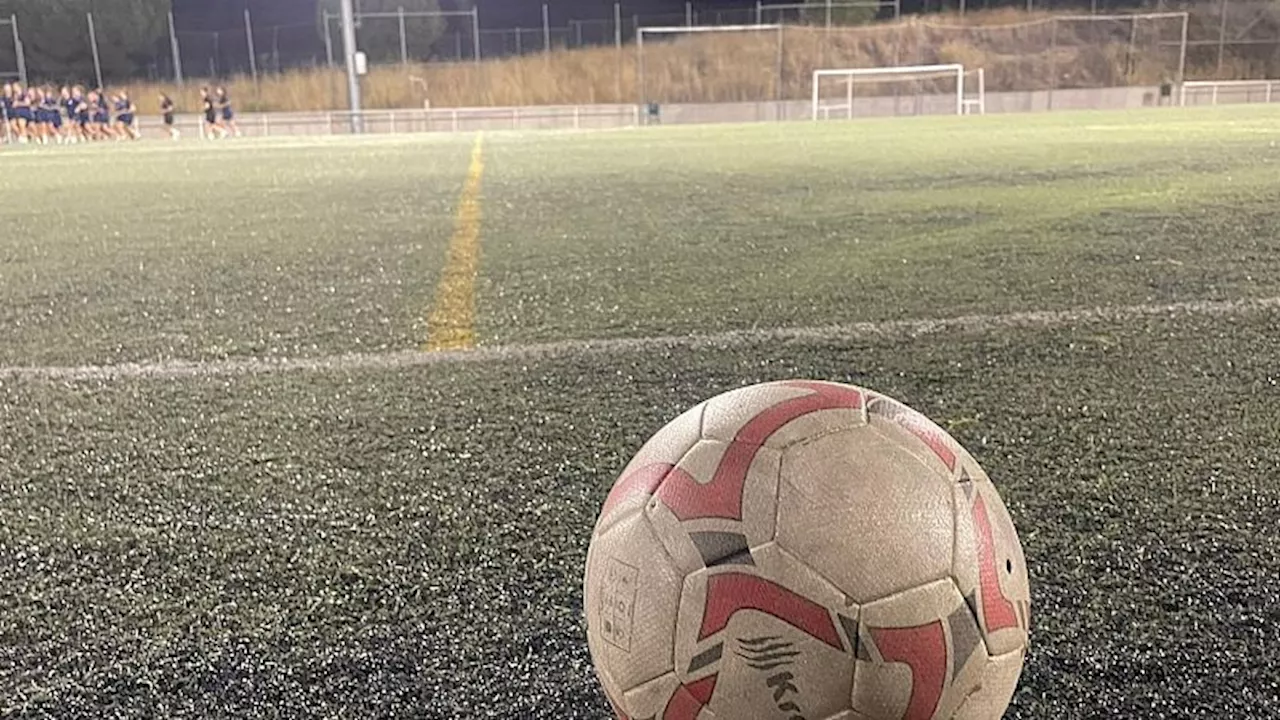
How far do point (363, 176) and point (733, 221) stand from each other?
5523 millimetres

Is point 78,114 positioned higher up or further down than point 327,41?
further down

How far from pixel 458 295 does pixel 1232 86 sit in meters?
35.4

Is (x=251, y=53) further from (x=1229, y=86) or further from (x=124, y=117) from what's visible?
(x=1229, y=86)

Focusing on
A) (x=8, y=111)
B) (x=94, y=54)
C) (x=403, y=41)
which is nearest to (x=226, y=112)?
(x=94, y=54)

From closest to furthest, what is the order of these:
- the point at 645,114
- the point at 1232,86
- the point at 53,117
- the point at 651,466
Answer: the point at 651,466 → the point at 53,117 → the point at 645,114 → the point at 1232,86

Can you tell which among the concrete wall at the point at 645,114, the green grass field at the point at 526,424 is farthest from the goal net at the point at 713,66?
the green grass field at the point at 526,424

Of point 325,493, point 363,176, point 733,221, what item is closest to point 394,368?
point 325,493

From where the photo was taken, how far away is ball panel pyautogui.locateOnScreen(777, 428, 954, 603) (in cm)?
115

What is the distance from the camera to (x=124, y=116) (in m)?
29.9

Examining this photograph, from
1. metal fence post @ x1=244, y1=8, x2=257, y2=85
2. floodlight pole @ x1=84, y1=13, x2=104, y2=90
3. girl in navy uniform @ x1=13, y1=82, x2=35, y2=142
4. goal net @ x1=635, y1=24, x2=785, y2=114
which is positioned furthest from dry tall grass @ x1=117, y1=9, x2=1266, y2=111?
girl in navy uniform @ x1=13, y1=82, x2=35, y2=142

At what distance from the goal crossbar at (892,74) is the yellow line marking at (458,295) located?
87.7ft

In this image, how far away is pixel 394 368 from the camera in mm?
3178

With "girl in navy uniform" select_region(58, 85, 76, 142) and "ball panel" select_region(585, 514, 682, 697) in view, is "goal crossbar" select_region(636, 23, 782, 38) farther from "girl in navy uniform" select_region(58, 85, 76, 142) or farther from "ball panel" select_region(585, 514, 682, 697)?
"ball panel" select_region(585, 514, 682, 697)

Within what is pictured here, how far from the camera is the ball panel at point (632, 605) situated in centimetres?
118
